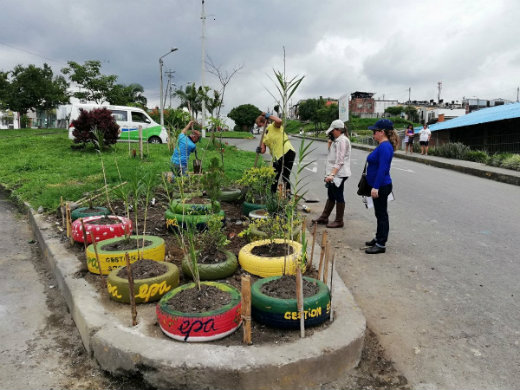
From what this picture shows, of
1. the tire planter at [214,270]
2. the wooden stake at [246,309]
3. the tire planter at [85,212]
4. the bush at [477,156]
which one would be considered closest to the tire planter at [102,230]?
the tire planter at [85,212]

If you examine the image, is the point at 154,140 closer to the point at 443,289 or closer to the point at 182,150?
the point at 182,150

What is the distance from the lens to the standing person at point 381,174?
487 cm

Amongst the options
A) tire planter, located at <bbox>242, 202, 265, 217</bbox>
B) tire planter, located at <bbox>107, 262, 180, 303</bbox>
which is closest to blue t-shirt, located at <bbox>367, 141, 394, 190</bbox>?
tire planter, located at <bbox>242, 202, 265, 217</bbox>

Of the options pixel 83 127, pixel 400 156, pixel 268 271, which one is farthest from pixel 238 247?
pixel 400 156

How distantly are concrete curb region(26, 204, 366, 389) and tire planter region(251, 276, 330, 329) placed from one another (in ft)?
0.36

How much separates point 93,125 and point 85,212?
9942 mm

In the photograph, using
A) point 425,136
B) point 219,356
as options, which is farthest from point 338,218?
point 425,136

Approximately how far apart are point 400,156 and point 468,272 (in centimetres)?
1905

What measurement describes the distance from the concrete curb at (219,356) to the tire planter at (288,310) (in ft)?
0.36

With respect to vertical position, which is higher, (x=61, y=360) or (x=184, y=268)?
(x=184, y=268)

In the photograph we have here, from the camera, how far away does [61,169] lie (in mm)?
11055

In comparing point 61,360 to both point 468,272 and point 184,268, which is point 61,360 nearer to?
point 184,268

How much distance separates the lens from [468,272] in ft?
14.4

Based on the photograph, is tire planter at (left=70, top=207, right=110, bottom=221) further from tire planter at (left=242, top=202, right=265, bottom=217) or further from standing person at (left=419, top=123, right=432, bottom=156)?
standing person at (left=419, top=123, right=432, bottom=156)
